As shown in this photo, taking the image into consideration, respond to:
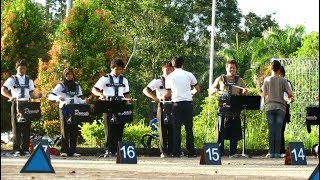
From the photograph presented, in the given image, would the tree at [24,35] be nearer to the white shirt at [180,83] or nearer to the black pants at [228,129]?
the black pants at [228,129]

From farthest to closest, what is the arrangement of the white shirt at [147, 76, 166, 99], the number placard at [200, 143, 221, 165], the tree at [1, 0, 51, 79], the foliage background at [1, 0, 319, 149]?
the tree at [1, 0, 51, 79], the foliage background at [1, 0, 319, 149], the white shirt at [147, 76, 166, 99], the number placard at [200, 143, 221, 165]

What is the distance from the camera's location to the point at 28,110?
2147 centimetres

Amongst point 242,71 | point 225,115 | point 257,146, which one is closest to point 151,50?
point 242,71

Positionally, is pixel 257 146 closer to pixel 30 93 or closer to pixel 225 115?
pixel 225 115

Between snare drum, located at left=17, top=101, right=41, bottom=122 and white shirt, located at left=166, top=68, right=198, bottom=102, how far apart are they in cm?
264

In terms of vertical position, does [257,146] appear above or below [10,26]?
below

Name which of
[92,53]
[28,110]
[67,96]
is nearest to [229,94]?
[67,96]

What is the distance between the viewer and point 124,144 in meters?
18.9

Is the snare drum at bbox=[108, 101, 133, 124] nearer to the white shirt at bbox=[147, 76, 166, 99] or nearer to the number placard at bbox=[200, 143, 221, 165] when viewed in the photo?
the white shirt at bbox=[147, 76, 166, 99]

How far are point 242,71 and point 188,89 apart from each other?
41639mm

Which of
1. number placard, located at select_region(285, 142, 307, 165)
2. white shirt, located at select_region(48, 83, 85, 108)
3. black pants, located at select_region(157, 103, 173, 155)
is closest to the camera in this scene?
number placard, located at select_region(285, 142, 307, 165)

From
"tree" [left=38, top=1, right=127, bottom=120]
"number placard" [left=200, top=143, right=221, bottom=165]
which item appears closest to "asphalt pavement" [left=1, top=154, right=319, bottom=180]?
"number placard" [left=200, top=143, right=221, bottom=165]

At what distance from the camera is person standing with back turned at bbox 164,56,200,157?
21328 mm

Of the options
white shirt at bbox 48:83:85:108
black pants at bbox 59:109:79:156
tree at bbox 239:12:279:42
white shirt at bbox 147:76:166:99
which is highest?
tree at bbox 239:12:279:42
